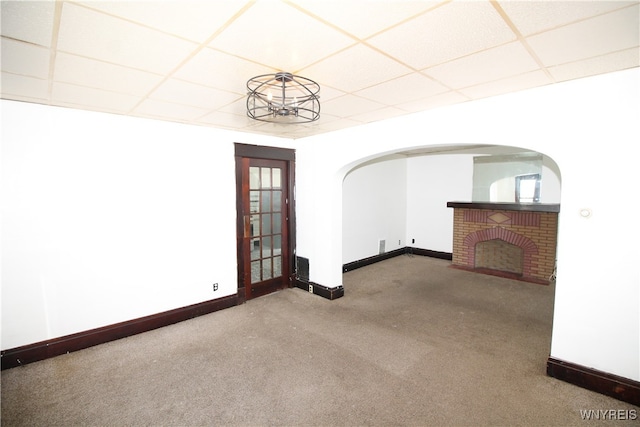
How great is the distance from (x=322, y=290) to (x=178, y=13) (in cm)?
390

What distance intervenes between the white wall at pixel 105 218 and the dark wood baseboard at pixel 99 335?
0.07 meters

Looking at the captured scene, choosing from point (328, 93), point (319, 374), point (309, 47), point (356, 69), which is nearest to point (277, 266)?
point (319, 374)

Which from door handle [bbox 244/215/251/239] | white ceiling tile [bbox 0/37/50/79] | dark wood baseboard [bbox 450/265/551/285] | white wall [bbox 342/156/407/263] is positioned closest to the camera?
white ceiling tile [bbox 0/37/50/79]

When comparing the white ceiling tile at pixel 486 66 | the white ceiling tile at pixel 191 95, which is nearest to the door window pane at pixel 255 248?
the white ceiling tile at pixel 191 95

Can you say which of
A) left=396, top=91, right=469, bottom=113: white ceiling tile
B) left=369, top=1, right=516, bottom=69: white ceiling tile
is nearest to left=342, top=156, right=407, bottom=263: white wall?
left=396, top=91, right=469, bottom=113: white ceiling tile

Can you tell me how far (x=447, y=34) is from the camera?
163 centimetres

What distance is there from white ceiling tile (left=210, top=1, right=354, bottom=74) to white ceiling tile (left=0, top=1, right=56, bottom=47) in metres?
0.76

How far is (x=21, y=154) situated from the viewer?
271cm

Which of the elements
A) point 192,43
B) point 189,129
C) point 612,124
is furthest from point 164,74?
point 612,124

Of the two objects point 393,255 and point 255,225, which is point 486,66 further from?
point 393,255

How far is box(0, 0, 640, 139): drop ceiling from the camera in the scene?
1.40m

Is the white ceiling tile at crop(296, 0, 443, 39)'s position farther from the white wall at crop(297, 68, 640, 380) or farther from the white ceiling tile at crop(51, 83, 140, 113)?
the white ceiling tile at crop(51, 83, 140, 113)

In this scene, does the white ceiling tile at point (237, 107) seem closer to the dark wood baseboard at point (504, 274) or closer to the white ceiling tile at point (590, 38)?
the white ceiling tile at point (590, 38)

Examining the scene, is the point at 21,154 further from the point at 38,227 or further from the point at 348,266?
the point at 348,266
